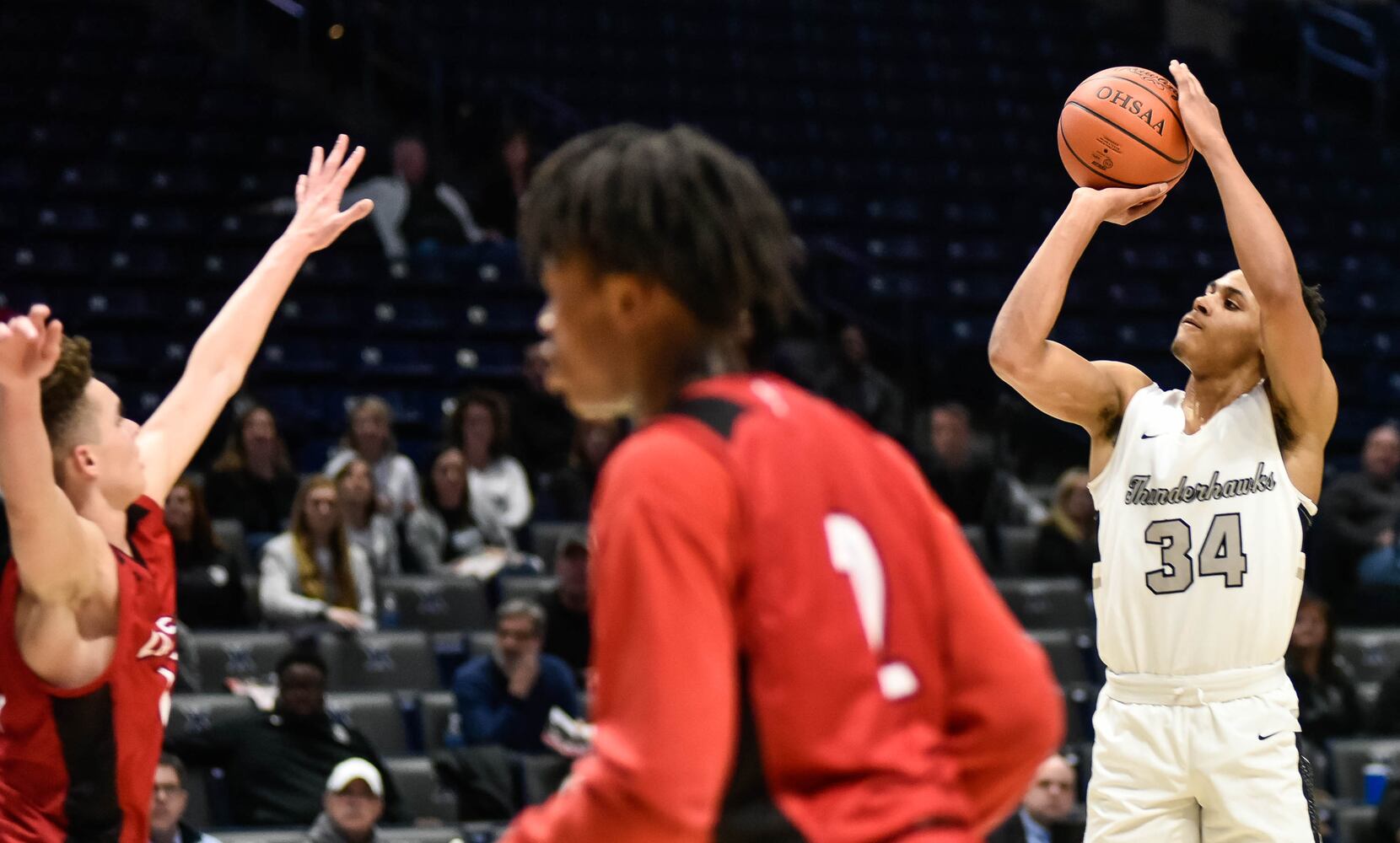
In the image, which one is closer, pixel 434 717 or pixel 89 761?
pixel 89 761

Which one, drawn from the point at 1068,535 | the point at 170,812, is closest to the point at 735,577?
the point at 170,812

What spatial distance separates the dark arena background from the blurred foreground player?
3.32 metres

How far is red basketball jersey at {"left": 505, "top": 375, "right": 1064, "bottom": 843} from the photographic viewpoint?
172cm

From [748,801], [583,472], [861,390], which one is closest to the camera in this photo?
[748,801]

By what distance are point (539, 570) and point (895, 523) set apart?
24.1ft

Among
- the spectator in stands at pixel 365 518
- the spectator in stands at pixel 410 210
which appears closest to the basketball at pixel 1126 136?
the spectator in stands at pixel 365 518

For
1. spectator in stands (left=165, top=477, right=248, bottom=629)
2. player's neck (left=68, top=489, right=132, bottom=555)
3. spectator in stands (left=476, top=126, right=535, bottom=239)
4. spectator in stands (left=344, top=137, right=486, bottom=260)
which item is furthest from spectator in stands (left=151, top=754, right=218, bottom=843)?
spectator in stands (left=476, top=126, right=535, bottom=239)

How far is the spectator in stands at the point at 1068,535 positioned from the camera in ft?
31.5

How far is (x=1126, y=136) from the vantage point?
4.39 m

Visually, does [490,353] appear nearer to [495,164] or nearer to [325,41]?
[495,164]

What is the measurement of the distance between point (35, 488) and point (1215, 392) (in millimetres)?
2656

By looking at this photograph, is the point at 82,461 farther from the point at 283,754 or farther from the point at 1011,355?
the point at 283,754

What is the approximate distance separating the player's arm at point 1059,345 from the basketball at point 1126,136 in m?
0.08

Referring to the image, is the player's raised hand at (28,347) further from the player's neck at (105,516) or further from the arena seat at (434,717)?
the arena seat at (434,717)
